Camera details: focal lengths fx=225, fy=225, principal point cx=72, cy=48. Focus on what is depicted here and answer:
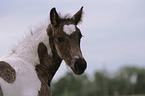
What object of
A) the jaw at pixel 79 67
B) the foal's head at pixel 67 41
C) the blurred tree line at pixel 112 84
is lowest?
the blurred tree line at pixel 112 84

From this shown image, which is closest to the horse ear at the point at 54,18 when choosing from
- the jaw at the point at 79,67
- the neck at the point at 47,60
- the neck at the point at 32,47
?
the neck at the point at 47,60

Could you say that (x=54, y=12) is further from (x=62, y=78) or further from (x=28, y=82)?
(x=62, y=78)

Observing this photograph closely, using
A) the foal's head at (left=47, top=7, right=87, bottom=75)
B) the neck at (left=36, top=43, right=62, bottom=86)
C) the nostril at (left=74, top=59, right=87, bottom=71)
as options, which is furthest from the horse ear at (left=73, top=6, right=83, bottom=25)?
the nostril at (left=74, top=59, right=87, bottom=71)

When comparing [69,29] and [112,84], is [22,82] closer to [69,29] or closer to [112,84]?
[69,29]

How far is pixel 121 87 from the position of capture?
57000 mm

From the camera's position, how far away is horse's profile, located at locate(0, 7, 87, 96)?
14.1ft

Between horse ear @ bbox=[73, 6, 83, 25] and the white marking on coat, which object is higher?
horse ear @ bbox=[73, 6, 83, 25]

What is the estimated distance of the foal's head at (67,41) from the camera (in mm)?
4613

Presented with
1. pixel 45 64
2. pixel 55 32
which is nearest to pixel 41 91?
pixel 45 64

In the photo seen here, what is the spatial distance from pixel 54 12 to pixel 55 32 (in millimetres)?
448

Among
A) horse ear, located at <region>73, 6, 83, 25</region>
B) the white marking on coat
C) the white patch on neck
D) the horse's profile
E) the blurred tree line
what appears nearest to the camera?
the white marking on coat

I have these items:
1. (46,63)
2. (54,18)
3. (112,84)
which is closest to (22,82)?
(46,63)

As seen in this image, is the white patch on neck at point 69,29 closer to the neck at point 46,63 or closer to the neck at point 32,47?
the neck at point 32,47

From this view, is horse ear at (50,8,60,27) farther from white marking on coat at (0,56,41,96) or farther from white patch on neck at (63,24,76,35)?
white marking on coat at (0,56,41,96)
